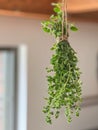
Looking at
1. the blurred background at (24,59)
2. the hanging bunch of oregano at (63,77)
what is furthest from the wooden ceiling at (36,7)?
the hanging bunch of oregano at (63,77)

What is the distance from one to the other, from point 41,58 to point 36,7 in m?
0.45

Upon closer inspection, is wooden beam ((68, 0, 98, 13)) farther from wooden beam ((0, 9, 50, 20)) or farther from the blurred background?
wooden beam ((0, 9, 50, 20))

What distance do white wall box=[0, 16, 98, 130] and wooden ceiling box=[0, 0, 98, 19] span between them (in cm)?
7

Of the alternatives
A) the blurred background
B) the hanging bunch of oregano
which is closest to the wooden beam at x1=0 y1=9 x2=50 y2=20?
the blurred background

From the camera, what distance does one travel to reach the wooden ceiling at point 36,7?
8.77 ft

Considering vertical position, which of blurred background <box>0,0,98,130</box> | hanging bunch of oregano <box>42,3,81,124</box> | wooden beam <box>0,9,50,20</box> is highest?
wooden beam <box>0,9,50,20</box>

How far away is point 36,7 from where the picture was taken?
9.58ft

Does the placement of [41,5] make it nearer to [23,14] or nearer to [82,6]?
[23,14]

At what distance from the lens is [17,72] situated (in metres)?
2.94

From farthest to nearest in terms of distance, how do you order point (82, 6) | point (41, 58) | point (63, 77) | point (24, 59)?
point (41, 58) → point (24, 59) → point (82, 6) → point (63, 77)

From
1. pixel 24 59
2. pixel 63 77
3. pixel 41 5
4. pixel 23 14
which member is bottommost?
pixel 63 77

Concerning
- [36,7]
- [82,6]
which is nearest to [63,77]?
[82,6]

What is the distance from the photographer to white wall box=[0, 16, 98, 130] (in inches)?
112

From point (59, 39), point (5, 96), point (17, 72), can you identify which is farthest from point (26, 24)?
point (59, 39)
